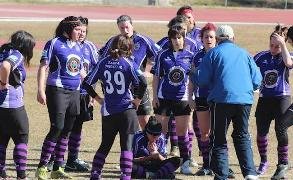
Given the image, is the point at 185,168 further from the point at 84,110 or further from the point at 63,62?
the point at 63,62

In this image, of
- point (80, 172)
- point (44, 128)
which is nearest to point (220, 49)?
point (80, 172)

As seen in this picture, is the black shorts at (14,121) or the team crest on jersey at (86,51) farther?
the team crest on jersey at (86,51)

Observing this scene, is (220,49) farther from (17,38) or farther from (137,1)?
(137,1)

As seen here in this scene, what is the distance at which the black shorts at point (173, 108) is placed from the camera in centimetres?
1026

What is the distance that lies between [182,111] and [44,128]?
3949 mm

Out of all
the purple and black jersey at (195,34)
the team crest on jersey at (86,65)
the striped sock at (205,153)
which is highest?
the purple and black jersey at (195,34)

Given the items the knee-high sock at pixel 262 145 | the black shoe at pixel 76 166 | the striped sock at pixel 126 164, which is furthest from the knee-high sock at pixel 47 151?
the knee-high sock at pixel 262 145

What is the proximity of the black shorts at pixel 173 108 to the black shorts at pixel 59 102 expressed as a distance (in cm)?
130

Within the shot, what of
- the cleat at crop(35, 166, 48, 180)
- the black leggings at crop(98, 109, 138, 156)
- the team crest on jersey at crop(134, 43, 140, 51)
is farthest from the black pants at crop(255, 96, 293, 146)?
the cleat at crop(35, 166, 48, 180)

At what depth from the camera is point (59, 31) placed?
9.60 meters

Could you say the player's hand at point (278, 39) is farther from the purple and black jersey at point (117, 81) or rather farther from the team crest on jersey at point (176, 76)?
the purple and black jersey at point (117, 81)

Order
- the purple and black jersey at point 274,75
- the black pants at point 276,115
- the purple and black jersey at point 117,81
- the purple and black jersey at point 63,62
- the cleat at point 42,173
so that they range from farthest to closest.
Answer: the purple and black jersey at point 274,75
the black pants at point 276,115
the purple and black jersey at point 63,62
the cleat at point 42,173
the purple and black jersey at point 117,81

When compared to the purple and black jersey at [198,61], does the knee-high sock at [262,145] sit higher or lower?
lower

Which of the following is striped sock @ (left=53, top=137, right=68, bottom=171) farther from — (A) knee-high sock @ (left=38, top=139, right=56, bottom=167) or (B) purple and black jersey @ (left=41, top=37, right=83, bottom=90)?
(B) purple and black jersey @ (left=41, top=37, right=83, bottom=90)
